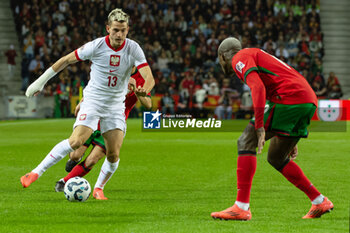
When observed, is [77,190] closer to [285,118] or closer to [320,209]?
[285,118]

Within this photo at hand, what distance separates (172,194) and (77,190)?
1.35 m

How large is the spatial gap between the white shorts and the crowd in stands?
1842 centimetres

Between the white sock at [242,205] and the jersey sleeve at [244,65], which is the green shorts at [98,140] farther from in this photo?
the jersey sleeve at [244,65]

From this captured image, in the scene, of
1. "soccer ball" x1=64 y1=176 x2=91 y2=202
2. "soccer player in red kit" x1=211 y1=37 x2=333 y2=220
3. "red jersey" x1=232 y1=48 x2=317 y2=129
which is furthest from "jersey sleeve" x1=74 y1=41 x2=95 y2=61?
"red jersey" x1=232 y1=48 x2=317 y2=129

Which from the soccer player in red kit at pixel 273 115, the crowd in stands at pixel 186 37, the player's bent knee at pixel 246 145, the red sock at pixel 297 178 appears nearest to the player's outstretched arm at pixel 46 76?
the soccer player in red kit at pixel 273 115

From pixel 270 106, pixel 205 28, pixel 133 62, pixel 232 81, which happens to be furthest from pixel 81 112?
pixel 205 28

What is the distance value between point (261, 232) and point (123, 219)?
57.8 inches

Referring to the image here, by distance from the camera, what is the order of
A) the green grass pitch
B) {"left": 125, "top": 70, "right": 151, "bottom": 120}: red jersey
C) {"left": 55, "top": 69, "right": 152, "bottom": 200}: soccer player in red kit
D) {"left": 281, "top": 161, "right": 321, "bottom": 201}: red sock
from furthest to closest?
{"left": 125, "top": 70, "right": 151, "bottom": 120}: red jersey → {"left": 55, "top": 69, "right": 152, "bottom": 200}: soccer player in red kit → {"left": 281, "top": 161, "right": 321, "bottom": 201}: red sock → the green grass pitch

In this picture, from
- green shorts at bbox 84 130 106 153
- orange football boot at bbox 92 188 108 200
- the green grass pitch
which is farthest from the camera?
green shorts at bbox 84 130 106 153

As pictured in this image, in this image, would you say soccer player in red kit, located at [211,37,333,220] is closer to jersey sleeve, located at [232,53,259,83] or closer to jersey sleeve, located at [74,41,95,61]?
jersey sleeve, located at [232,53,259,83]

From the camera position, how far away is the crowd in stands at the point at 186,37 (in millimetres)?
26812

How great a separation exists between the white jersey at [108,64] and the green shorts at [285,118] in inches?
81.7

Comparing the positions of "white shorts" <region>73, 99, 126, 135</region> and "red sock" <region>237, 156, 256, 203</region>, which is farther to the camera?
"white shorts" <region>73, 99, 126, 135</region>

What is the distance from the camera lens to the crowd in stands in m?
26.8
